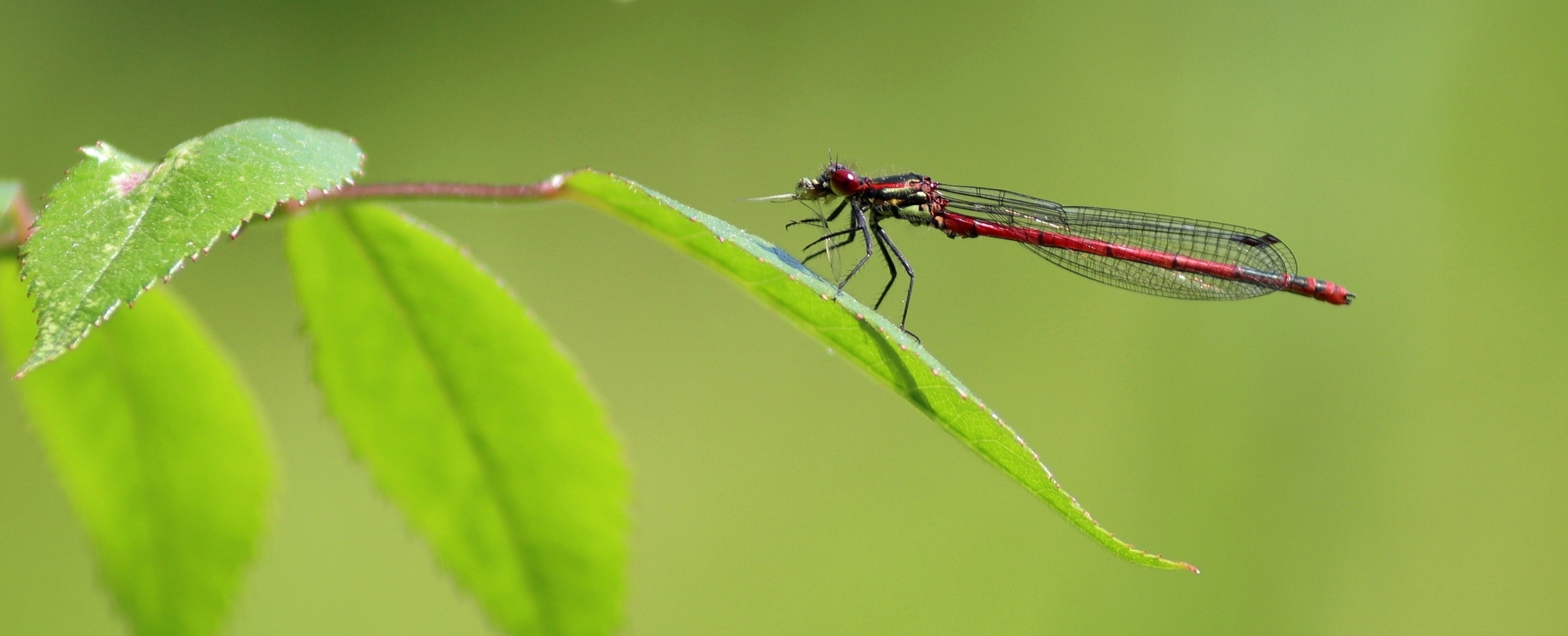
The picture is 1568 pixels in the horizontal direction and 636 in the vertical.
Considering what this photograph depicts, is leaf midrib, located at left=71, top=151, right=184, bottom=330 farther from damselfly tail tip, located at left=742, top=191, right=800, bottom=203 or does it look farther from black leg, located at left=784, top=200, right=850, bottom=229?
black leg, located at left=784, top=200, right=850, bottom=229

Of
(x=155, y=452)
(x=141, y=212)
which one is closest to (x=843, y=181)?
(x=155, y=452)

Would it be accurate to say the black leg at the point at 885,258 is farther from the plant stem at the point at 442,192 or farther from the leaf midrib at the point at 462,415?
the plant stem at the point at 442,192

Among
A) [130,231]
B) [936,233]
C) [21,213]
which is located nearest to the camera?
[130,231]

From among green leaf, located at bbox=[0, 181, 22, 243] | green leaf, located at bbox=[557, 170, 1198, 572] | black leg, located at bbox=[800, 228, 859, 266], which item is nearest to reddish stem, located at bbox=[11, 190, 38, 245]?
green leaf, located at bbox=[0, 181, 22, 243]

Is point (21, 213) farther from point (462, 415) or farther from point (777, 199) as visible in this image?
point (777, 199)

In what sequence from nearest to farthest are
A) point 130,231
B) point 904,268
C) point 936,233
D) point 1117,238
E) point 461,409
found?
1. point 130,231
2. point 461,409
3. point 904,268
4. point 1117,238
5. point 936,233

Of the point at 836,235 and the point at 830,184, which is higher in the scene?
the point at 830,184
